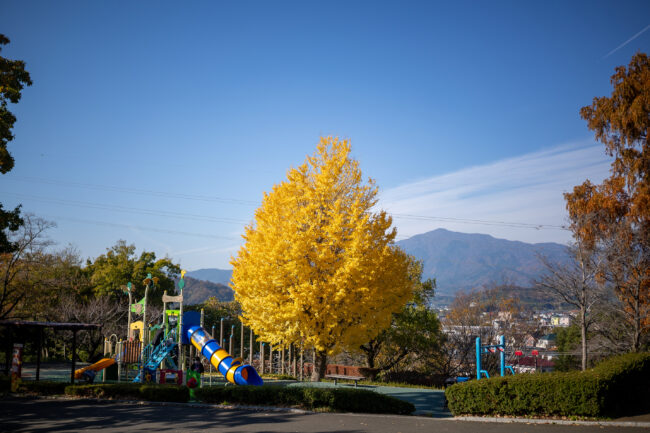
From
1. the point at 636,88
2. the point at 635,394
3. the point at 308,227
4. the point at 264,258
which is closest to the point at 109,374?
the point at 264,258

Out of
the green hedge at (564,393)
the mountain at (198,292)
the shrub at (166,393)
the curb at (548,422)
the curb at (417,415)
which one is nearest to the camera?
the curb at (548,422)

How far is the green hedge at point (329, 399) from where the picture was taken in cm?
1351

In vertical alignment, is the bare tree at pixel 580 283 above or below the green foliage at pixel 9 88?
below

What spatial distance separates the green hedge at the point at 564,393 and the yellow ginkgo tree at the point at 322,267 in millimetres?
5541

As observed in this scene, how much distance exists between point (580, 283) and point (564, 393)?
12.8 metres

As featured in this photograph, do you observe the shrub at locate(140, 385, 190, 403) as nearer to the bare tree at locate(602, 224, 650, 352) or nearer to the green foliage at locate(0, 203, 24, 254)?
the green foliage at locate(0, 203, 24, 254)

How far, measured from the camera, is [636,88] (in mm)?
24969

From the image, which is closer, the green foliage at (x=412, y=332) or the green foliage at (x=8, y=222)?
the green foliage at (x=8, y=222)

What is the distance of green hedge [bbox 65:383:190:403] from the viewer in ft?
49.7

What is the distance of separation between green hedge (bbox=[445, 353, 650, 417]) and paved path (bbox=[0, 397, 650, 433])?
0.66m

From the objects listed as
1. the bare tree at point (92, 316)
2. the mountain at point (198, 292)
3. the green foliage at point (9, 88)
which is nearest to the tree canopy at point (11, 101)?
the green foliage at point (9, 88)

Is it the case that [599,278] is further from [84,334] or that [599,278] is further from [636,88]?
[84,334]

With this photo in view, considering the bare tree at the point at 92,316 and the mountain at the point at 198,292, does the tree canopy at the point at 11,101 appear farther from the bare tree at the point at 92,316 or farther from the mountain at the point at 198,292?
the mountain at the point at 198,292

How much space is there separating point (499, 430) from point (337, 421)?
Answer: 4.02 m
